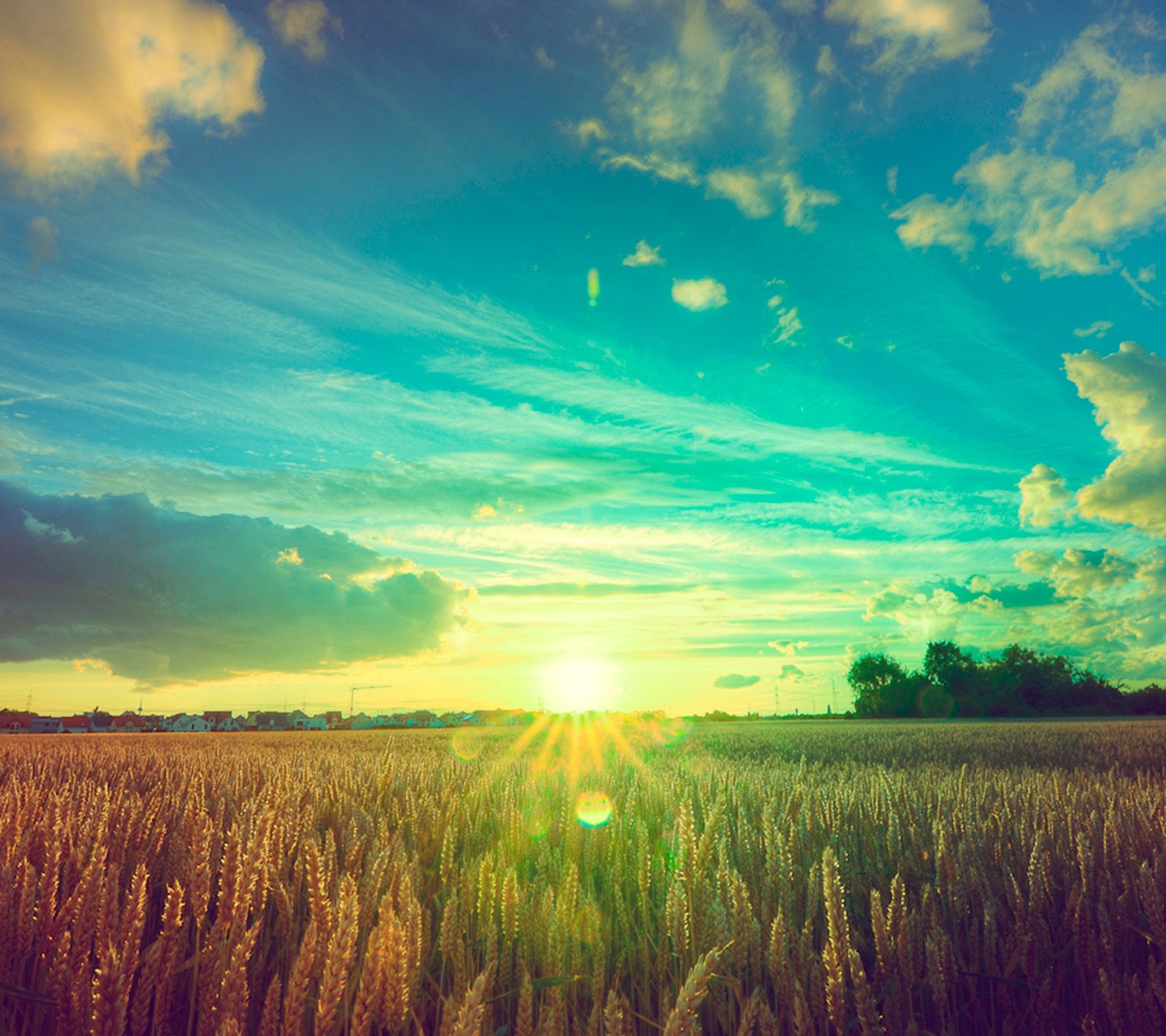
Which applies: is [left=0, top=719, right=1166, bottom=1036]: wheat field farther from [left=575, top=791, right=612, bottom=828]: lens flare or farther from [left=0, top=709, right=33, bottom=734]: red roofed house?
[left=0, top=709, right=33, bottom=734]: red roofed house

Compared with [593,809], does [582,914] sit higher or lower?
A: higher

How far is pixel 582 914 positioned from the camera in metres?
2.51

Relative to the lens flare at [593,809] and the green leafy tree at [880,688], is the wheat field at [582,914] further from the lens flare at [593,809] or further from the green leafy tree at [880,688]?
the green leafy tree at [880,688]

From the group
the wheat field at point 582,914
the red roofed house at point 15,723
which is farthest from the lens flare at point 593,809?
the red roofed house at point 15,723

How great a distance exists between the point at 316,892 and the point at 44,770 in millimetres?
8901

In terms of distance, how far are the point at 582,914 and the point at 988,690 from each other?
9669cm

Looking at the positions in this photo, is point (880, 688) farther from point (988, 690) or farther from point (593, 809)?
point (593, 809)

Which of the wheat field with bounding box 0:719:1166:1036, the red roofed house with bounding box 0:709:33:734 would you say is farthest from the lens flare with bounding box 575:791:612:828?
the red roofed house with bounding box 0:709:33:734

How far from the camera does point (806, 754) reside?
12.2 meters

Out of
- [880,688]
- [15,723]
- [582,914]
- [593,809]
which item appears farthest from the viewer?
[880,688]

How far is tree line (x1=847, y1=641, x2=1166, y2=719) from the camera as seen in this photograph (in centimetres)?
7188

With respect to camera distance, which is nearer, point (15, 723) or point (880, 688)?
point (15, 723)

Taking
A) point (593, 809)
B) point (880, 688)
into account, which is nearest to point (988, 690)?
point (880, 688)

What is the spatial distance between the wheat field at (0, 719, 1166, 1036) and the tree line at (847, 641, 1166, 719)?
270ft
